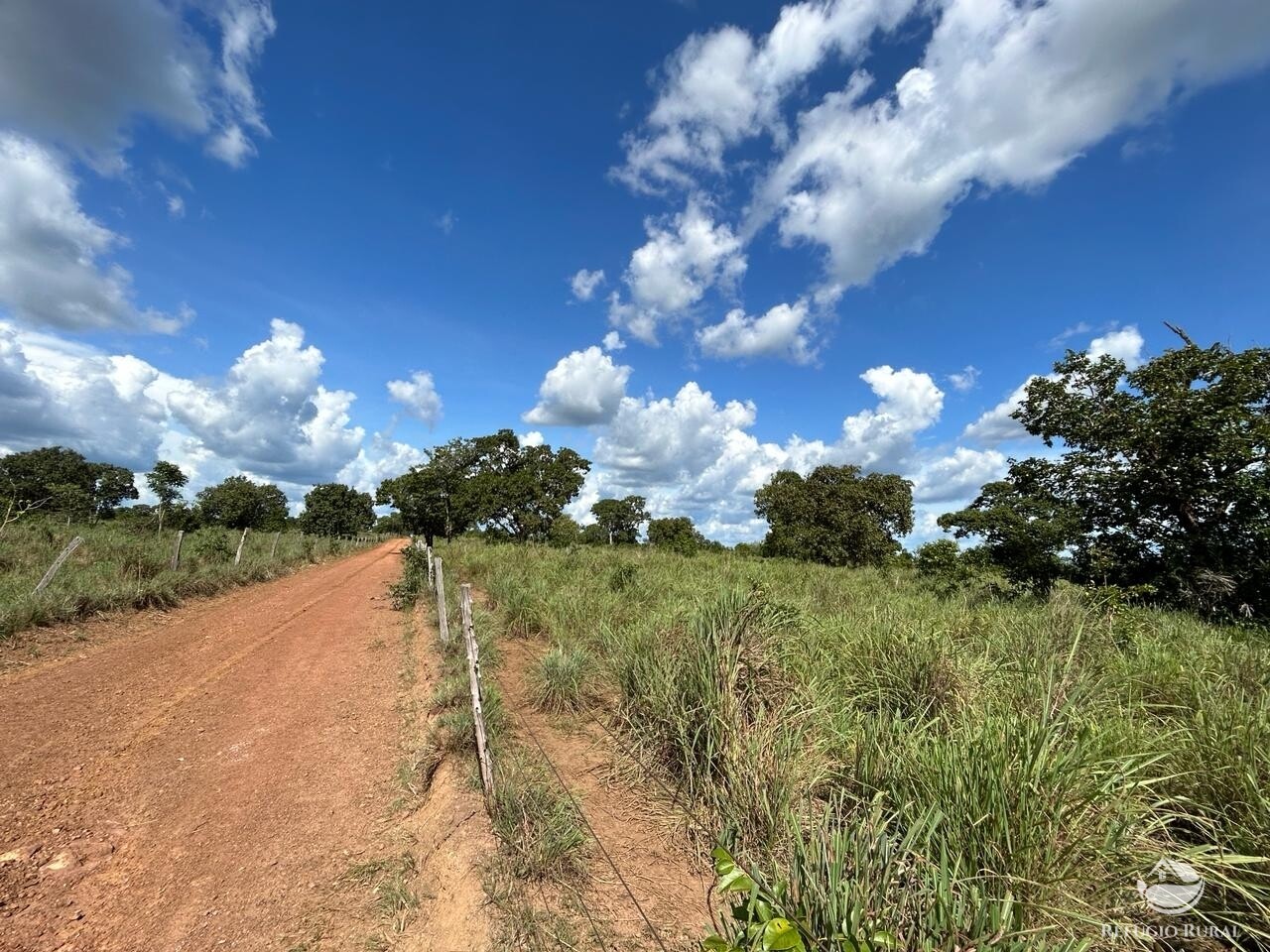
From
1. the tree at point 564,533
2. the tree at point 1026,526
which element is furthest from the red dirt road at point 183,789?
the tree at point 564,533

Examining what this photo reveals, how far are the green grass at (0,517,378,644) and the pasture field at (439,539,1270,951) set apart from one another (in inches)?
361

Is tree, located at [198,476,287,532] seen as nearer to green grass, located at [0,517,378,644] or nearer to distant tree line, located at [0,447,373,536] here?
distant tree line, located at [0,447,373,536]

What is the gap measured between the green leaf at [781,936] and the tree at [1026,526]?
43.7ft

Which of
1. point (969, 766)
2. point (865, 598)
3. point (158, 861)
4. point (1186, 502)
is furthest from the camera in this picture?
point (1186, 502)

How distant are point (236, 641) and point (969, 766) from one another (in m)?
11.6

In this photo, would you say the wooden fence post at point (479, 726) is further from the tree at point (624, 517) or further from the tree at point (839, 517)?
the tree at point (624, 517)

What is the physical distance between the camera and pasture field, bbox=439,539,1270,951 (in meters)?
2.49

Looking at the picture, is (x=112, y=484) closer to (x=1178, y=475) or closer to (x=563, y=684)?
(x=563, y=684)

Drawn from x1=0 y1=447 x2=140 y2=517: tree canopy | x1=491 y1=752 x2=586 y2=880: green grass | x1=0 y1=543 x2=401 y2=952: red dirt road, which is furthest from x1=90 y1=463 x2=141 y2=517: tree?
x1=491 y1=752 x2=586 y2=880: green grass

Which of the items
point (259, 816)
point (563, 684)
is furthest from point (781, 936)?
point (563, 684)

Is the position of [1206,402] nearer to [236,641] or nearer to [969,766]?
[969,766]

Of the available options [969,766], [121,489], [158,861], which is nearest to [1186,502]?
[969,766]

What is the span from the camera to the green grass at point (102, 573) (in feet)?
28.8

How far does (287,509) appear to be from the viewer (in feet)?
247
